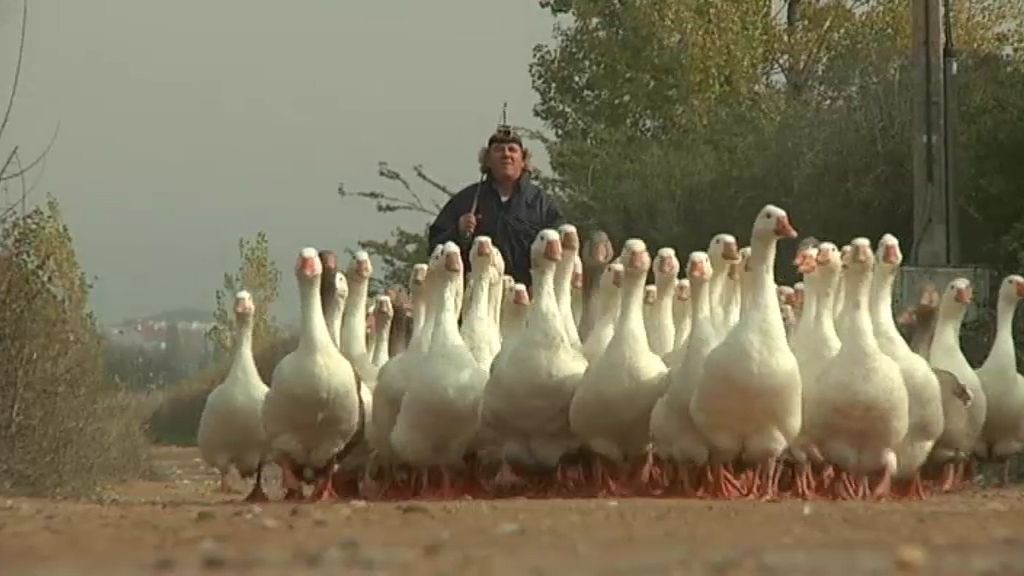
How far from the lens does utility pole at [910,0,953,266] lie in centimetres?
2452

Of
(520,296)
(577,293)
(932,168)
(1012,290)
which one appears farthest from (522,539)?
(932,168)

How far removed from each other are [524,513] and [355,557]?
3.20 m

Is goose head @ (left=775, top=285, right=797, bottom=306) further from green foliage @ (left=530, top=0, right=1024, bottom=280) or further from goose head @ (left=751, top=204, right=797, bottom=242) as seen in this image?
green foliage @ (left=530, top=0, right=1024, bottom=280)

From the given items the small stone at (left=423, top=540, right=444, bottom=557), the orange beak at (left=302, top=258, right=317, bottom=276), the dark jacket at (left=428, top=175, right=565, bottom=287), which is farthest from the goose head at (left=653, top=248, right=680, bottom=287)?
the small stone at (left=423, top=540, right=444, bottom=557)

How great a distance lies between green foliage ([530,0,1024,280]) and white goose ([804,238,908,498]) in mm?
12870

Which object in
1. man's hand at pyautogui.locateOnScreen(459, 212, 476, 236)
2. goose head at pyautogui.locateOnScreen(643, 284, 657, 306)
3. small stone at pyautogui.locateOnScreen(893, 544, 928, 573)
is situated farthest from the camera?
man's hand at pyautogui.locateOnScreen(459, 212, 476, 236)

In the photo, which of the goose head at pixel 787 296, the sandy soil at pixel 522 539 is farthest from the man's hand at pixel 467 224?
the sandy soil at pixel 522 539

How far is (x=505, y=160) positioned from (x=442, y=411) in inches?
126

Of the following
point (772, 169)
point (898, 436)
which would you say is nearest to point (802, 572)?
point (898, 436)

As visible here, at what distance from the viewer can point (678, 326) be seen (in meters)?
18.5

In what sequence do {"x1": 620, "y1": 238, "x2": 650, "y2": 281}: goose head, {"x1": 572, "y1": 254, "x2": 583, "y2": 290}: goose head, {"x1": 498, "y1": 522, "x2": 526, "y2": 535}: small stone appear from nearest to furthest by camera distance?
{"x1": 498, "y1": 522, "x2": 526, "y2": 535}: small stone → {"x1": 620, "y1": 238, "x2": 650, "y2": 281}: goose head → {"x1": 572, "y1": 254, "x2": 583, "y2": 290}: goose head

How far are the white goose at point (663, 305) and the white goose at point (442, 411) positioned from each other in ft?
5.65

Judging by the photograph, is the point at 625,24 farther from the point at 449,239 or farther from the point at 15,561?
the point at 15,561

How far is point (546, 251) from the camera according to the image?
54.3ft
